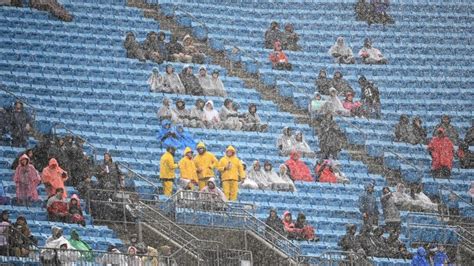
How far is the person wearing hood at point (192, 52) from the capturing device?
126 ft

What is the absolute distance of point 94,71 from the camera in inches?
1441

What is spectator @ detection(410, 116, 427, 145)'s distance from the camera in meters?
38.2

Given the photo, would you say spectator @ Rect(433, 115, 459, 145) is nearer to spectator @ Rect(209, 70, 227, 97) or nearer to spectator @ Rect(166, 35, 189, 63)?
spectator @ Rect(209, 70, 227, 97)

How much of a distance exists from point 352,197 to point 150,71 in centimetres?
478

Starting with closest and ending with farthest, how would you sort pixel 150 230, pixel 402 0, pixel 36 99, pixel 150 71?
pixel 150 230, pixel 36 99, pixel 150 71, pixel 402 0

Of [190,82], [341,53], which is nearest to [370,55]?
[341,53]

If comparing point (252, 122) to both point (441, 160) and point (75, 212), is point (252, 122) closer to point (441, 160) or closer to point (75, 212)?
point (441, 160)

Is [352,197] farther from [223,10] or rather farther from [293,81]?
[223,10]

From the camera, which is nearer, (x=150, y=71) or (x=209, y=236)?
(x=209, y=236)

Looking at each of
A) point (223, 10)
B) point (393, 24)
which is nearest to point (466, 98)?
point (393, 24)

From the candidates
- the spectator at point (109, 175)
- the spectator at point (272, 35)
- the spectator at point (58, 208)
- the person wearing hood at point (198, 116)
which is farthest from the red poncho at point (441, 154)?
the spectator at point (58, 208)

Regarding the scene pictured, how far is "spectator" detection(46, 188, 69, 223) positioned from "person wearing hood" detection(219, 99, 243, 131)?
579cm

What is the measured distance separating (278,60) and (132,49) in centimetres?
352

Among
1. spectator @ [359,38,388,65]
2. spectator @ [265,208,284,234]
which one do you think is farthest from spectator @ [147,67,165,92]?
spectator @ [359,38,388,65]
